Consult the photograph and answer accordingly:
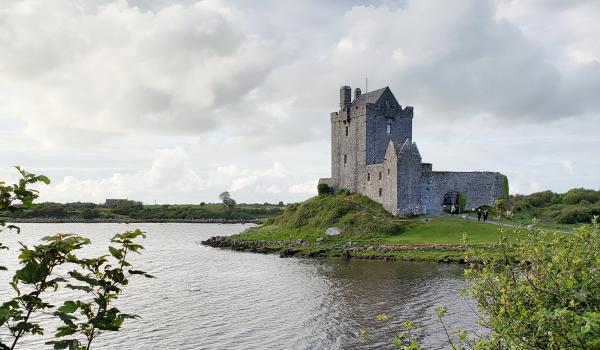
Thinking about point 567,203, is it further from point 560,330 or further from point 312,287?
point 560,330

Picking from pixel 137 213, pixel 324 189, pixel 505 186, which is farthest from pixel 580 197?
pixel 137 213

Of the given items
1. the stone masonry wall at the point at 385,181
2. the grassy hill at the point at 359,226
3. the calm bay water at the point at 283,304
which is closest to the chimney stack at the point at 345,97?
the stone masonry wall at the point at 385,181

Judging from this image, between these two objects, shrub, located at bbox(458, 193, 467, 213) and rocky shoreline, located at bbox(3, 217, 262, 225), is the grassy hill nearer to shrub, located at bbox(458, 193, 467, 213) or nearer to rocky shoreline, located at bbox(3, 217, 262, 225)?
shrub, located at bbox(458, 193, 467, 213)

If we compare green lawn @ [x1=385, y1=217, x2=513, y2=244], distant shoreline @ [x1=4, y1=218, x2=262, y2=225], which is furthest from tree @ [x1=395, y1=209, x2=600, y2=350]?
distant shoreline @ [x1=4, y1=218, x2=262, y2=225]

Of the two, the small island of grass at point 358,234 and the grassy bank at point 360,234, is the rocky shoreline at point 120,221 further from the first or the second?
the grassy bank at point 360,234

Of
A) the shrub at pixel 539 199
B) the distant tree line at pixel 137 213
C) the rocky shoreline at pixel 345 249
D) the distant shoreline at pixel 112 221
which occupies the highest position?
the shrub at pixel 539 199

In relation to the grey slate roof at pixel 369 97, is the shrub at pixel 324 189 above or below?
below

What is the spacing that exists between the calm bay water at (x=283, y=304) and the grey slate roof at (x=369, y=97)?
29125mm

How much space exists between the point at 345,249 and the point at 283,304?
25281 millimetres

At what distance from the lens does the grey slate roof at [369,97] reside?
233ft

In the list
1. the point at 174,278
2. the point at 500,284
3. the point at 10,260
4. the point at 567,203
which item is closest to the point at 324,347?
the point at 500,284

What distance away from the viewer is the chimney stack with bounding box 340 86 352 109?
248 feet

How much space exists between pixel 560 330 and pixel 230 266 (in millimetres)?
43787

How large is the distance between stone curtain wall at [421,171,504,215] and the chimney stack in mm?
17961
